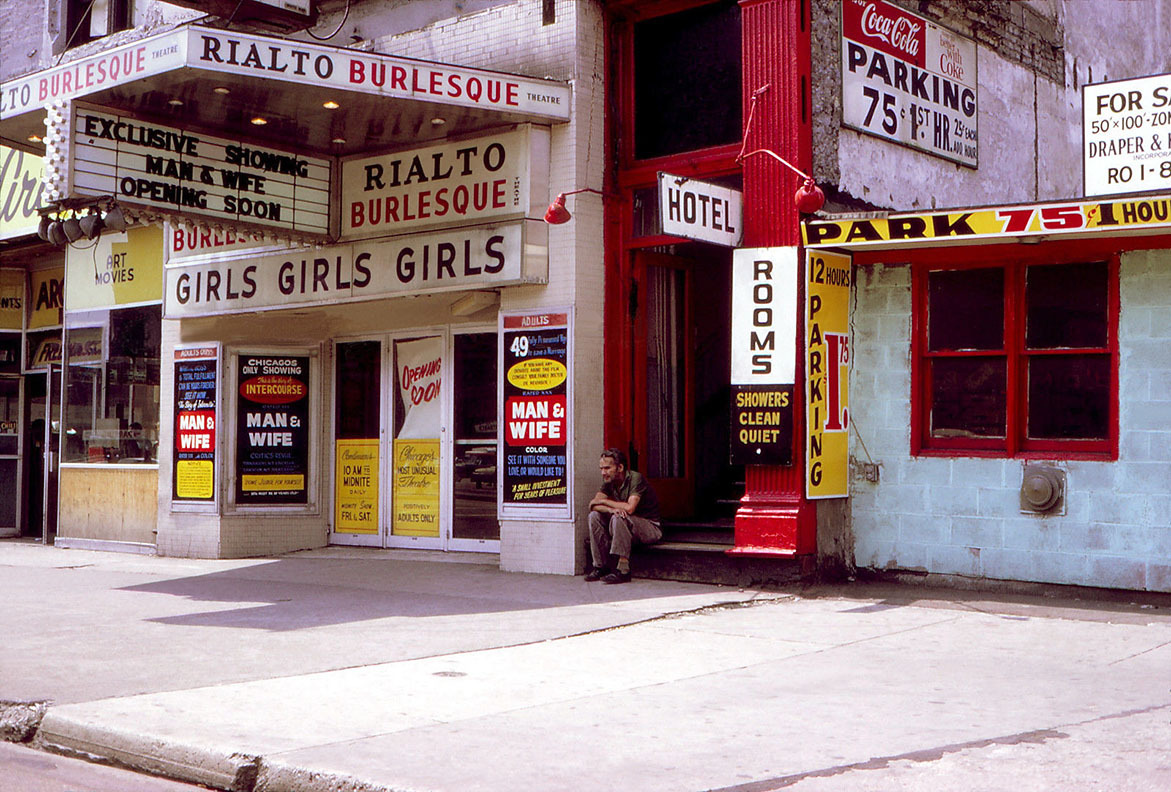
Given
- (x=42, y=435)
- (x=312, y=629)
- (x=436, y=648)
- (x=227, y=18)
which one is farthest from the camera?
(x=42, y=435)

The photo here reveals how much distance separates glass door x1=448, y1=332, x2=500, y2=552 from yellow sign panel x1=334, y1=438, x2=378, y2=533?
135cm

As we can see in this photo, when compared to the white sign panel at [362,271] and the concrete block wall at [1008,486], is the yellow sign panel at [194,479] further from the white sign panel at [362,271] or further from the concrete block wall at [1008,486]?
the concrete block wall at [1008,486]

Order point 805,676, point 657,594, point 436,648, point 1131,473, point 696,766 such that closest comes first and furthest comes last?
1. point 696,766
2. point 805,676
3. point 436,648
4. point 1131,473
5. point 657,594

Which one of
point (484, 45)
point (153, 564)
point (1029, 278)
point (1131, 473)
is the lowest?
point (153, 564)

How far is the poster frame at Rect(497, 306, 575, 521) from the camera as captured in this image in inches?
476

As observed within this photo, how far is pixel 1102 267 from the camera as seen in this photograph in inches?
410

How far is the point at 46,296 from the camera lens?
59.5 ft

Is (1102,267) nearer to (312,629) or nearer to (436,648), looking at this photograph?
(436,648)

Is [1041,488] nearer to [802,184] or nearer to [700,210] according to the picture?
[802,184]

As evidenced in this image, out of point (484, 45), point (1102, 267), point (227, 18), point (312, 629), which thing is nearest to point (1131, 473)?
point (1102, 267)

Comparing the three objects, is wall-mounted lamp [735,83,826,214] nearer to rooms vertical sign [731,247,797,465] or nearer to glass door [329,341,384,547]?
rooms vertical sign [731,247,797,465]

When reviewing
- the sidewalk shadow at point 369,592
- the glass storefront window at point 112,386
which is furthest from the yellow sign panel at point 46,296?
the sidewalk shadow at point 369,592

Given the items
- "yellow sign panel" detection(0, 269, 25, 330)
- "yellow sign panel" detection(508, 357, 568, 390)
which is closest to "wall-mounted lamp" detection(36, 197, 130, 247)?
"yellow sign panel" detection(0, 269, 25, 330)

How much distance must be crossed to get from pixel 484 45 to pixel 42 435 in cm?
976
